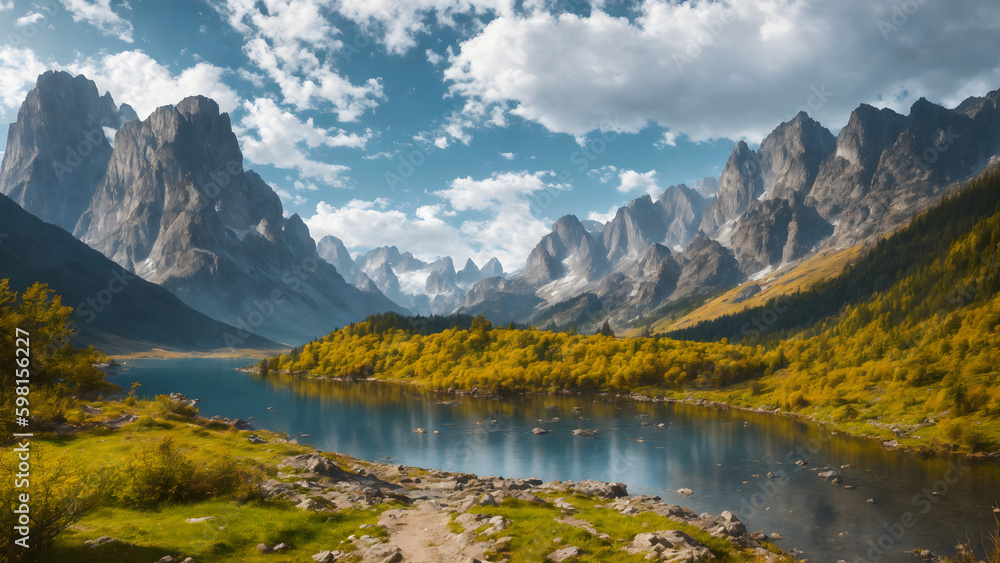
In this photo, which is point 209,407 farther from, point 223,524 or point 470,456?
point 223,524

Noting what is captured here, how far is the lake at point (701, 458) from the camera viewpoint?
4897 cm

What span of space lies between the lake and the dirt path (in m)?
28.7

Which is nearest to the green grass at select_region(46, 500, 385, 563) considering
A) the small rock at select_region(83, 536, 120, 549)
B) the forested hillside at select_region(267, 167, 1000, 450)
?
the small rock at select_region(83, 536, 120, 549)

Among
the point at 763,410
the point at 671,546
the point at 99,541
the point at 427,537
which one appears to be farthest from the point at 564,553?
the point at 763,410

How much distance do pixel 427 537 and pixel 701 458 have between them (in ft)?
→ 188

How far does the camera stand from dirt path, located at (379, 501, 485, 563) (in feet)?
101

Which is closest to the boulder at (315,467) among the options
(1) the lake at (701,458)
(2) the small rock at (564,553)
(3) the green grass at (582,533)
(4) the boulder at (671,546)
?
(3) the green grass at (582,533)

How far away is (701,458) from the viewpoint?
3105 inches

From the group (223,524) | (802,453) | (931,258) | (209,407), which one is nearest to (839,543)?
(802,453)

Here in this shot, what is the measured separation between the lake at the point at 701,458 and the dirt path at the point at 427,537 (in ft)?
94.0

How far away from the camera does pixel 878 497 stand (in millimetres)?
57312

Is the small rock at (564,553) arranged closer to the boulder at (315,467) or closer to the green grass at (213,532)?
the green grass at (213,532)

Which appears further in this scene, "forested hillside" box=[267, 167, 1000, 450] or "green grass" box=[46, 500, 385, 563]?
"forested hillside" box=[267, 167, 1000, 450]

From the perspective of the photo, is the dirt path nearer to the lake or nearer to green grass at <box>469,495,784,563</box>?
green grass at <box>469,495,784,563</box>
